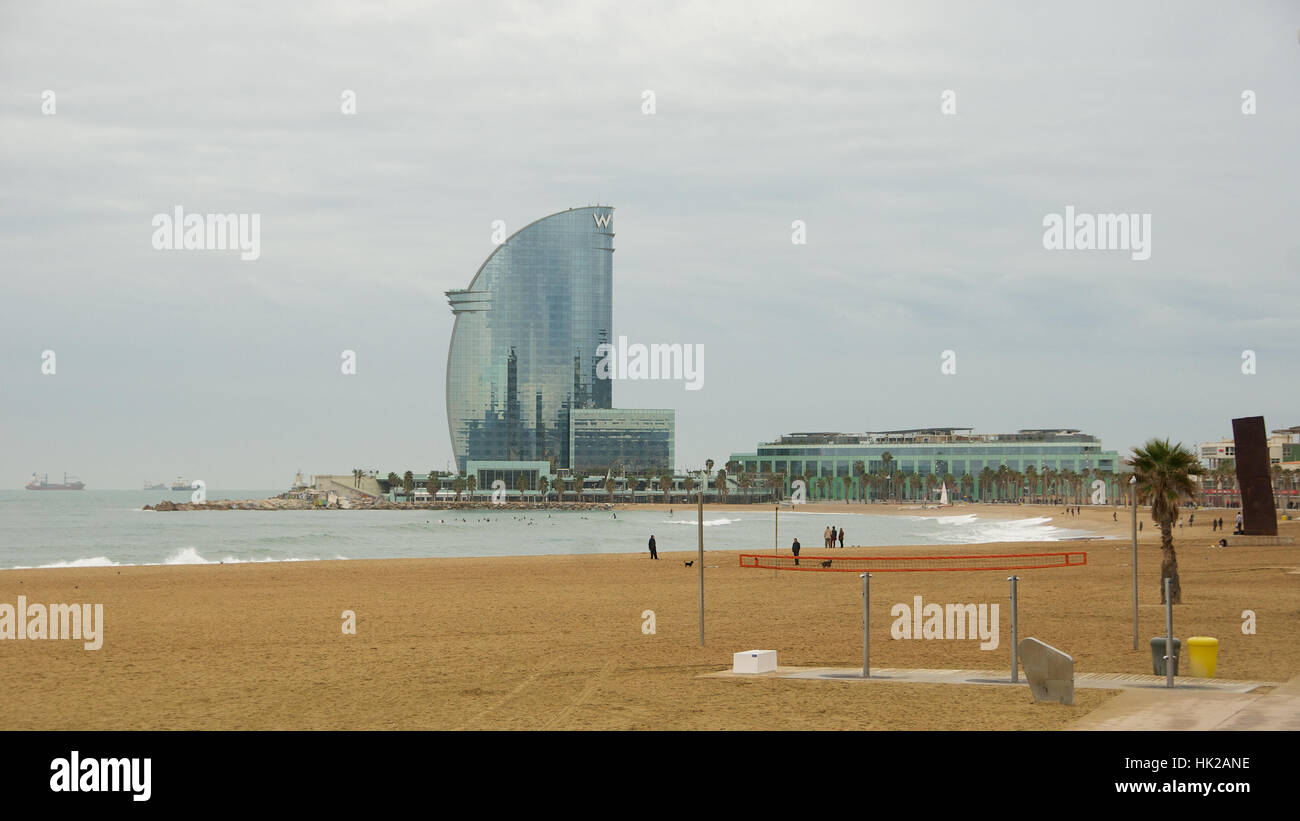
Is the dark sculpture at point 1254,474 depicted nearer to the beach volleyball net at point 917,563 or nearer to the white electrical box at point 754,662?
the beach volleyball net at point 917,563

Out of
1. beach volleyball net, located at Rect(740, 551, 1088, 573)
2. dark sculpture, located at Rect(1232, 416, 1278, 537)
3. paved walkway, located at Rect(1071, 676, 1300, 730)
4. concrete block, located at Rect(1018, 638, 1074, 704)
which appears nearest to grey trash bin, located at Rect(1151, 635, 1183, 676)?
paved walkway, located at Rect(1071, 676, 1300, 730)

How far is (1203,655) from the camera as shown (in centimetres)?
1529

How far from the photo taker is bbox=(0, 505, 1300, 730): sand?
1348cm

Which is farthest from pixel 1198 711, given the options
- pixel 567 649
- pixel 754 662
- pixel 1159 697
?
pixel 567 649

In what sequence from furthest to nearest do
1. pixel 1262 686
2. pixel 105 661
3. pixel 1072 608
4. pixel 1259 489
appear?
1. pixel 1259 489
2. pixel 1072 608
3. pixel 105 661
4. pixel 1262 686

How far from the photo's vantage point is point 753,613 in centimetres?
2648

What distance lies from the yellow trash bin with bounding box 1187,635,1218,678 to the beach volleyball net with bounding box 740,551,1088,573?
80.5 ft

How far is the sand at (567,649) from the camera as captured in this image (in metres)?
13.5

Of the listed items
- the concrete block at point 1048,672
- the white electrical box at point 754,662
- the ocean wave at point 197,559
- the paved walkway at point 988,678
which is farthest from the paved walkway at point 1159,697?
the ocean wave at point 197,559

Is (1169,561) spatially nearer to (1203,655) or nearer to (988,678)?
(1203,655)

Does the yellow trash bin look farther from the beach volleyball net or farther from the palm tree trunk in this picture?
the beach volleyball net
